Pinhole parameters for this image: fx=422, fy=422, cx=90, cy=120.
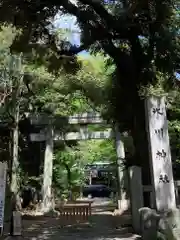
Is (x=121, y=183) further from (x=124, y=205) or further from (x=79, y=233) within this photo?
(x=79, y=233)

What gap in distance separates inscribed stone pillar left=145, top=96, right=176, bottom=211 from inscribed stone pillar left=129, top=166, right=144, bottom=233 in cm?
152

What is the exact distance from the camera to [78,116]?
717 inches

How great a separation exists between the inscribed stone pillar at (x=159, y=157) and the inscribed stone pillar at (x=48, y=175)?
31.9 ft

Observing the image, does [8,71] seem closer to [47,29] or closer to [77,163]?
[47,29]

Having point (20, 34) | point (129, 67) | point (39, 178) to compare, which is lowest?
point (39, 178)

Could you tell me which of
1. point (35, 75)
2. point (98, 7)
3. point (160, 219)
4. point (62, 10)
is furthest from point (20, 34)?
point (35, 75)

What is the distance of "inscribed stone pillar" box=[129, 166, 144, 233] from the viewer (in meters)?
9.42

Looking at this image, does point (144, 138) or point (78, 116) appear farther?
point (78, 116)

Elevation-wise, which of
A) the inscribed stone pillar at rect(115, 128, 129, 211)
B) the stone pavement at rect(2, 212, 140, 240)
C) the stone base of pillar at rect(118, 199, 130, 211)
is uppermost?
the inscribed stone pillar at rect(115, 128, 129, 211)

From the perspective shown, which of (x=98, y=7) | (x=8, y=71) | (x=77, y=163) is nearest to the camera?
(x=98, y=7)

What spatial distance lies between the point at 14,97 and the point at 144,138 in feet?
20.2

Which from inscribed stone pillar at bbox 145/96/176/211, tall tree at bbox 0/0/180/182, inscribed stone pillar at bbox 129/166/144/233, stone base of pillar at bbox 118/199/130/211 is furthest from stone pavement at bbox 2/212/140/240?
stone base of pillar at bbox 118/199/130/211

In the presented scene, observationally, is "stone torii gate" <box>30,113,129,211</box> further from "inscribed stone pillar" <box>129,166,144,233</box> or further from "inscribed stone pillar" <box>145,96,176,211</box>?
"inscribed stone pillar" <box>145,96,176,211</box>

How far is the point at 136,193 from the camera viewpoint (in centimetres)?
959
